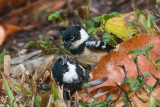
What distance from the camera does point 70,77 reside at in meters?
2.63

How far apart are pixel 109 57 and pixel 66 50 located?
88 centimetres

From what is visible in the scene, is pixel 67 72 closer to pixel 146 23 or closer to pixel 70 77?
pixel 70 77

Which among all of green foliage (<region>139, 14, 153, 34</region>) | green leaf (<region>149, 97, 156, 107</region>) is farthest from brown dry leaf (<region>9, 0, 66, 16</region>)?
green leaf (<region>149, 97, 156, 107</region>)

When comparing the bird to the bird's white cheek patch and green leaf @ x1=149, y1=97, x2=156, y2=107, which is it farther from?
green leaf @ x1=149, y1=97, x2=156, y2=107

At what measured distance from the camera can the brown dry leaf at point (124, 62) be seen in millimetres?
2591

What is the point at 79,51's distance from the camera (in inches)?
129

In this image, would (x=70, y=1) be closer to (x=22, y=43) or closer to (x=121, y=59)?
(x=22, y=43)

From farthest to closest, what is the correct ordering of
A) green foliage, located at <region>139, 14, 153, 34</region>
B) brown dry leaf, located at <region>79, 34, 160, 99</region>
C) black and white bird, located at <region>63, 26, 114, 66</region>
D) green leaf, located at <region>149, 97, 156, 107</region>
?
black and white bird, located at <region>63, 26, 114, 66</region> < green foliage, located at <region>139, 14, 153, 34</region> < brown dry leaf, located at <region>79, 34, 160, 99</region> < green leaf, located at <region>149, 97, 156, 107</region>

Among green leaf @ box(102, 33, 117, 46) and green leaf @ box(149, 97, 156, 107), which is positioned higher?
green leaf @ box(102, 33, 117, 46)

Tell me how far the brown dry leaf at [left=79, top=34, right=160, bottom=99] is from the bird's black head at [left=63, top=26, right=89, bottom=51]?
643 millimetres

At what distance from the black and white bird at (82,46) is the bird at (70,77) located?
0.47 m

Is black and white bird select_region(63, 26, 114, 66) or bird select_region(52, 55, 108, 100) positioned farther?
black and white bird select_region(63, 26, 114, 66)

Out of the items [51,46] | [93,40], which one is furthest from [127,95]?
[51,46]

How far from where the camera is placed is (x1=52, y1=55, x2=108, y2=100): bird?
2629mm
